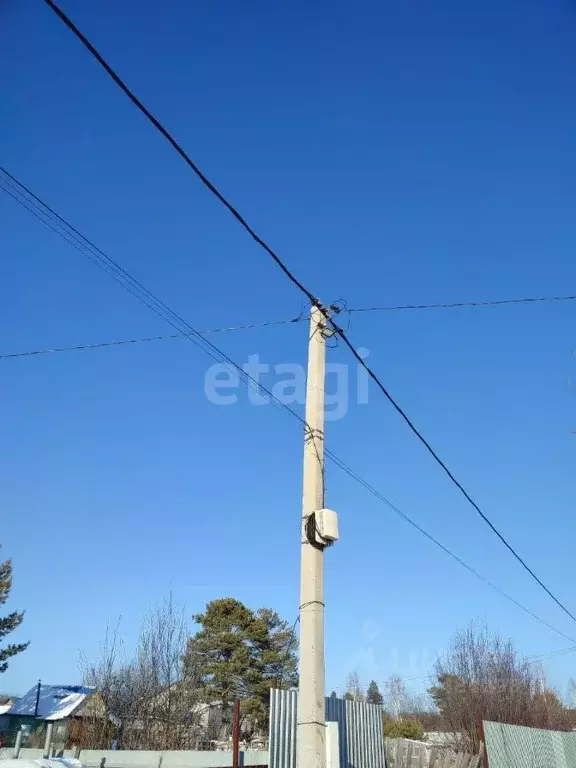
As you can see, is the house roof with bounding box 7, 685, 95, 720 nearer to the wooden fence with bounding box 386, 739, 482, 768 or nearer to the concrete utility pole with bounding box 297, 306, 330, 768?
the wooden fence with bounding box 386, 739, 482, 768

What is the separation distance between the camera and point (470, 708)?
2516cm

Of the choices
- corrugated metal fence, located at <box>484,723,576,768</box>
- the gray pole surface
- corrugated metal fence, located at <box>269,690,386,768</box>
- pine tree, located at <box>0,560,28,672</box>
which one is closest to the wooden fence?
corrugated metal fence, located at <box>484,723,576,768</box>

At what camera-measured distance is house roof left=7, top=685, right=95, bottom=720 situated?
34.1 m

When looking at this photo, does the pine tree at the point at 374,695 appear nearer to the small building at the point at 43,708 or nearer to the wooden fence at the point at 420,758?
the small building at the point at 43,708

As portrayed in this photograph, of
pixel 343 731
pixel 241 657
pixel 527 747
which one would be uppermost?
pixel 241 657

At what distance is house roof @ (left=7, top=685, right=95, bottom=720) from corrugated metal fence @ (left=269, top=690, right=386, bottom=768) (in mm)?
28069

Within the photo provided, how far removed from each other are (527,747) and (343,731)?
9.39 meters

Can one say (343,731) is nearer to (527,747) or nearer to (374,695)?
(527,747)

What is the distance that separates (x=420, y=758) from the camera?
1298 centimetres

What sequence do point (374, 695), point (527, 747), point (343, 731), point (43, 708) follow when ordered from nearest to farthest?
point (343, 731) < point (527, 747) < point (43, 708) < point (374, 695)

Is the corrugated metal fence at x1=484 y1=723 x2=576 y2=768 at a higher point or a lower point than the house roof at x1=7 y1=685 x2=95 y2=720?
lower

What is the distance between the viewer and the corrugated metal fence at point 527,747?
14367 millimetres

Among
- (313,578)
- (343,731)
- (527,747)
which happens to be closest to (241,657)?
(527,747)

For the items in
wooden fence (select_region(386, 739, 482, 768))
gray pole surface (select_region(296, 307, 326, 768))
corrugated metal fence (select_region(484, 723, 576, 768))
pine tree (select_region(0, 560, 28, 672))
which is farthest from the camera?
pine tree (select_region(0, 560, 28, 672))
